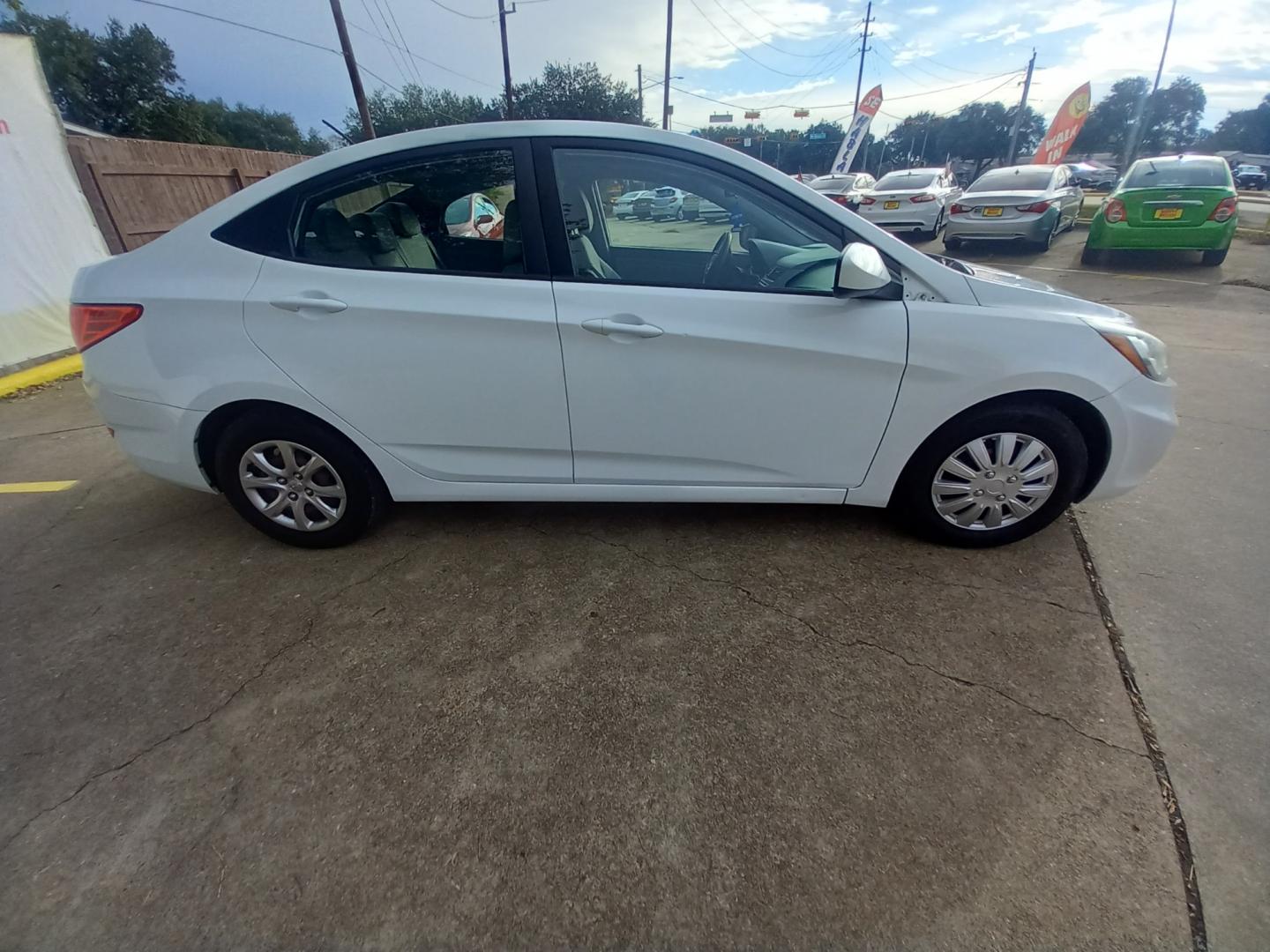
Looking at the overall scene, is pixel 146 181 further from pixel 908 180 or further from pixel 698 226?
pixel 908 180

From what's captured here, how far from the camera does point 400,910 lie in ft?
4.80

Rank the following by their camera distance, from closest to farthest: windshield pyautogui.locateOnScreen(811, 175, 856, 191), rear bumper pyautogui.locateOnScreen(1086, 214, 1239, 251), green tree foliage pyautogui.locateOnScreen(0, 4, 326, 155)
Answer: rear bumper pyautogui.locateOnScreen(1086, 214, 1239, 251) → windshield pyautogui.locateOnScreen(811, 175, 856, 191) → green tree foliage pyautogui.locateOnScreen(0, 4, 326, 155)

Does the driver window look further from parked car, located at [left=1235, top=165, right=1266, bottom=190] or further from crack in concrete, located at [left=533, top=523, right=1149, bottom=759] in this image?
parked car, located at [left=1235, top=165, right=1266, bottom=190]

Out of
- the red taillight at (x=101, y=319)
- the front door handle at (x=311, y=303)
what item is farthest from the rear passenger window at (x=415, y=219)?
the red taillight at (x=101, y=319)

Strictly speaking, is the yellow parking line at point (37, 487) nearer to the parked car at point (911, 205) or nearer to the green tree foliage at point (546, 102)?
the parked car at point (911, 205)

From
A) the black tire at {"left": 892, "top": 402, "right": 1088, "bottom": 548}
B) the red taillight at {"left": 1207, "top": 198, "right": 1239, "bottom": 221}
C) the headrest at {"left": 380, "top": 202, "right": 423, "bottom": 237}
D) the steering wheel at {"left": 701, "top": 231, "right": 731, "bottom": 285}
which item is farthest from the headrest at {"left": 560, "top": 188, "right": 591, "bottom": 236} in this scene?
the red taillight at {"left": 1207, "top": 198, "right": 1239, "bottom": 221}

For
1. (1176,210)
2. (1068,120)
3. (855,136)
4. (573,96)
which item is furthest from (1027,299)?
(573,96)

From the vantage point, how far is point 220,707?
2014mm

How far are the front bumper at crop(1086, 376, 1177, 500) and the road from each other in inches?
15.1

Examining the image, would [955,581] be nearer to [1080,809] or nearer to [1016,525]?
[1016,525]

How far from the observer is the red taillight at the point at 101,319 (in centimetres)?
241

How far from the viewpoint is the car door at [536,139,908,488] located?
7.53 ft

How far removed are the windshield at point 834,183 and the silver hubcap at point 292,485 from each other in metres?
15.7

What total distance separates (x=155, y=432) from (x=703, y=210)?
7.85ft
